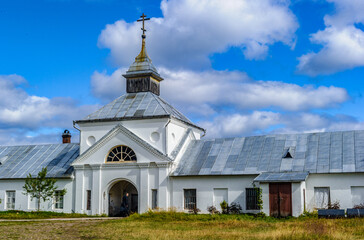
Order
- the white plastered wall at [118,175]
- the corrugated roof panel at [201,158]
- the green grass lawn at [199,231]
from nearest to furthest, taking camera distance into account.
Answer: the green grass lawn at [199,231]
the corrugated roof panel at [201,158]
the white plastered wall at [118,175]

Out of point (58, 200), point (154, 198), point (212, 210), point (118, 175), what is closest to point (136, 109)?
point (118, 175)

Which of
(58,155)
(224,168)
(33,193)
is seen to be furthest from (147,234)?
(58,155)

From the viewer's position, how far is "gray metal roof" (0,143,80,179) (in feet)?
108

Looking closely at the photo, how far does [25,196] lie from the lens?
32.6 m

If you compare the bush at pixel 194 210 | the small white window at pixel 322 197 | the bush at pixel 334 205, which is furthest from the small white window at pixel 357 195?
the bush at pixel 194 210

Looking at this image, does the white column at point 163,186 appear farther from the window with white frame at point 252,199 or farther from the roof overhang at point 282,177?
the roof overhang at point 282,177

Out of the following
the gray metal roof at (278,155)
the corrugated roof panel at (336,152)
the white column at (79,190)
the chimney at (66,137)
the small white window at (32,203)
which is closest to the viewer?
the corrugated roof panel at (336,152)

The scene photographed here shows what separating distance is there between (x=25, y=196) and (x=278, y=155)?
1792cm

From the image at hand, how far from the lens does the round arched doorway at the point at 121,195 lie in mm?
31767

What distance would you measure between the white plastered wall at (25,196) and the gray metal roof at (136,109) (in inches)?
187

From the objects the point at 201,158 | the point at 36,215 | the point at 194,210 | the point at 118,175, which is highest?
the point at 201,158

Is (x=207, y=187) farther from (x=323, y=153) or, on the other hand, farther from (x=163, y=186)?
(x=323, y=153)

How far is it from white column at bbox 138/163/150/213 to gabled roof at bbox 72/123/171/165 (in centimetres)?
109

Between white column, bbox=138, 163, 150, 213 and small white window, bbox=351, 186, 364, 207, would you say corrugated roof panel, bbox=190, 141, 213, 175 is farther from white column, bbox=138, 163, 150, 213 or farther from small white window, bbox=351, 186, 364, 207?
small white window, bbox=351, 186, 364, 207
